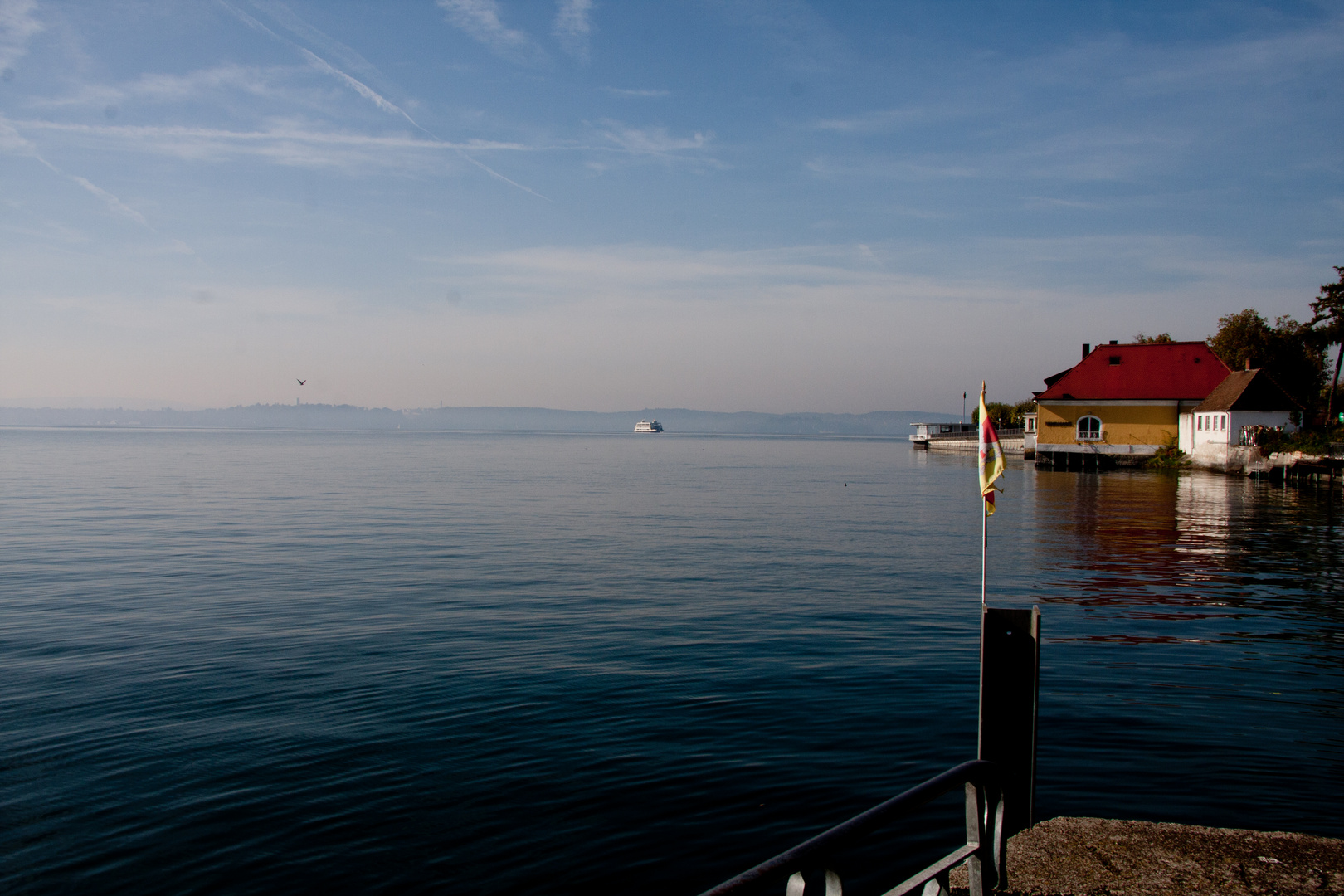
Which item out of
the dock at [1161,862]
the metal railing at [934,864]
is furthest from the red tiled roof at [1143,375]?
the metal railing at [934,864]

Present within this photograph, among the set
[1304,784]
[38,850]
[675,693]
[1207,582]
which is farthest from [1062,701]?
[1207,582]

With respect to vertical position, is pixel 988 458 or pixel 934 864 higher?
pixel 988 458

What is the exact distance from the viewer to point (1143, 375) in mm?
74438

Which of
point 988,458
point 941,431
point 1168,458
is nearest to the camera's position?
point 988,458

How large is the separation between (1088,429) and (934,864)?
3060 inches

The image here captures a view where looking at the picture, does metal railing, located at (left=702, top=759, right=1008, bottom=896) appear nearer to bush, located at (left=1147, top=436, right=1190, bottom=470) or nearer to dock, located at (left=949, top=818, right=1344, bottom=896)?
dock, located at (left=949, top=818, right=1344, bottom=896)

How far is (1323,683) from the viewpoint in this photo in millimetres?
12258

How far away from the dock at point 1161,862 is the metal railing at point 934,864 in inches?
18.6

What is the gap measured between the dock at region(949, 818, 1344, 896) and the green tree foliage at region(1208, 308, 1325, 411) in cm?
8741

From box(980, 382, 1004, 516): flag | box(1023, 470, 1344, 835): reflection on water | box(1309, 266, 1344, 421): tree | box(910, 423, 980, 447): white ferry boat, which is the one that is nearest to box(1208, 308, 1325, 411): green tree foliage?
box(1309, 266, 1344, 421): tree

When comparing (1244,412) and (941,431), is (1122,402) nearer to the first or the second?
(1244,412)

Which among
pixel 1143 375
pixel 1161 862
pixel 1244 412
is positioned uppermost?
pixel 1143 375

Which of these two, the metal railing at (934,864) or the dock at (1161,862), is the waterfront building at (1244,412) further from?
the metal railing at (934,864)

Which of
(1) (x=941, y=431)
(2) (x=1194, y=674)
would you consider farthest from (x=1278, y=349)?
(2) (x=1194, y=674)
